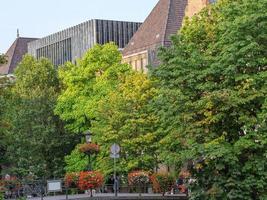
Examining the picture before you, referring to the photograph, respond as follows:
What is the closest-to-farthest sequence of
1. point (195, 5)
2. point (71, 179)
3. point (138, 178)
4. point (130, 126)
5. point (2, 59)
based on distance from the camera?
point (2, 59)
point (71, 179)
point (138, 178)
point (130, 126)
point (195, 5)

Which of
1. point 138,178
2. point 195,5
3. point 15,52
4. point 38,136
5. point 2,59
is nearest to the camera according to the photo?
point 2,59

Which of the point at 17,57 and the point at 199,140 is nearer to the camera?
the point at 199,140

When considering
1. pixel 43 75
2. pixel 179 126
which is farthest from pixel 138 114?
pixel 43 75

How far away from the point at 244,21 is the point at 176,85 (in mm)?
4454

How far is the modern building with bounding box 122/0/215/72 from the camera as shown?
69188mm

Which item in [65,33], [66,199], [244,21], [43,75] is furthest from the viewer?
[65,33]

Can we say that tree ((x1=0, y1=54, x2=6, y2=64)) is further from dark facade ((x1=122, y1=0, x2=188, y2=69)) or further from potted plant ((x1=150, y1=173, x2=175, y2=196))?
dark facade ((x1=122, y1=0, x2=188, y2=69))

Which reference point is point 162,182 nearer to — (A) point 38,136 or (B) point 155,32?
(A) point 38,136

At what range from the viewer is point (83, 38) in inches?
3728

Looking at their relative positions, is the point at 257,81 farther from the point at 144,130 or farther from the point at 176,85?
the point at 144,130

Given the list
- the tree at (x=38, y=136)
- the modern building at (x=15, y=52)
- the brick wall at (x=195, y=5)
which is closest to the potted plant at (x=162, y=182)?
the tree at (x=38, y=136)

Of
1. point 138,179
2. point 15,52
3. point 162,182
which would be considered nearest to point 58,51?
point 15,52

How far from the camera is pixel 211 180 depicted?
103 ft

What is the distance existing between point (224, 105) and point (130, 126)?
1865 cm
